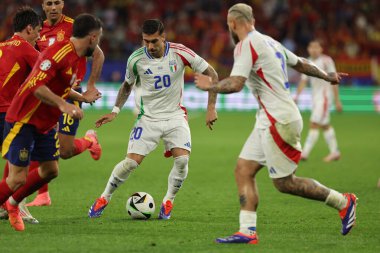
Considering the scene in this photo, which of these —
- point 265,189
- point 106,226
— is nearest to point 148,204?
point 106,226

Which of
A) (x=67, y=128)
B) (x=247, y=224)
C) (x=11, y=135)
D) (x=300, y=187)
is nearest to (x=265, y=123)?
(x=300, y=187)

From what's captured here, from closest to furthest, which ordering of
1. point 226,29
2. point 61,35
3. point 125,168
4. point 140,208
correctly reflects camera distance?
point 140,208 → point 125,168 → point 61,35 → point 226,29

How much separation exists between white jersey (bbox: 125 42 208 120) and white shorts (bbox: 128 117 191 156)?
95 millimetres

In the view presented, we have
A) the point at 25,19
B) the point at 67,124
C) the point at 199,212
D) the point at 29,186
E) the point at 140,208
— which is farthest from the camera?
the point at 67,124

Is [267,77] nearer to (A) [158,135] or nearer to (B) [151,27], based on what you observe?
(B) [151,27]

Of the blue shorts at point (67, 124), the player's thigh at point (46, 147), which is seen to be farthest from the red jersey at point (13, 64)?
the blue shorts at point (67, 124)

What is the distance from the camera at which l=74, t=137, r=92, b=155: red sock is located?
1139 cm

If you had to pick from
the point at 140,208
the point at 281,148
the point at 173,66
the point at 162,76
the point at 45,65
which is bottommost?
the point at 140,208

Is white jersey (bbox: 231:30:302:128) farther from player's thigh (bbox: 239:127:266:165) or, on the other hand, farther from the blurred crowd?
the blurred crowd

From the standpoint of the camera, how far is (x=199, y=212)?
1031 centimetres

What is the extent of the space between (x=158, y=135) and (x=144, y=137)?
18 cm

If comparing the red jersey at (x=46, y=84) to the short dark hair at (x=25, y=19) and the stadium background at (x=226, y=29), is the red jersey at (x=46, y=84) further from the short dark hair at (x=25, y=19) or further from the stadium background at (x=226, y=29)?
the stadium background at (x=226, y=29)

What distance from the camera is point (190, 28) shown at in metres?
33.3

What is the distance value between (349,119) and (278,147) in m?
18.6
